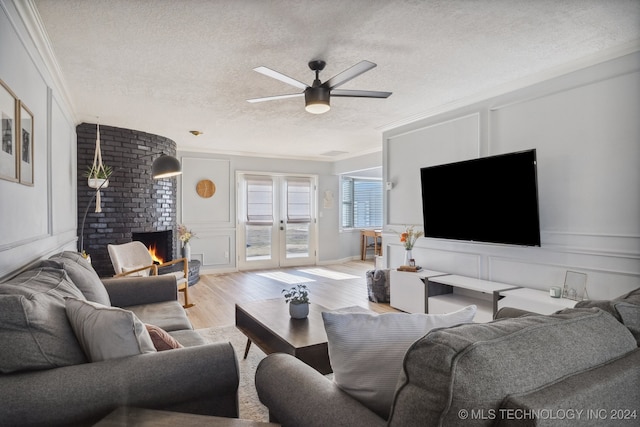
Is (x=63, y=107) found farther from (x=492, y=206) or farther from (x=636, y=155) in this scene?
(x=636, y=155)

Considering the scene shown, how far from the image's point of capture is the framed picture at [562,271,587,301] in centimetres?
284

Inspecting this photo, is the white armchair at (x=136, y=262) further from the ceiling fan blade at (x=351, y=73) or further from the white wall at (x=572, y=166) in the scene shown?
the white wall at (x=572, y=166)

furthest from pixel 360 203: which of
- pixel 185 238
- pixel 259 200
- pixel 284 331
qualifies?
pixel 284 331

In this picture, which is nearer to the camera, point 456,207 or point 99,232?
point 456,207

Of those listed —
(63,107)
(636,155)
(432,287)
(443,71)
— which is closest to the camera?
(636,155)

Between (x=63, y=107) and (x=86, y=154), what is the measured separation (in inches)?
49.6

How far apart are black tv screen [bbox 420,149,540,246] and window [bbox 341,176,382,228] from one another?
462 cm

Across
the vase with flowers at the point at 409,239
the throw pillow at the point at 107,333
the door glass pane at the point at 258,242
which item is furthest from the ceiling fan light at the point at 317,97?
the door glass pane at the point at 258,242

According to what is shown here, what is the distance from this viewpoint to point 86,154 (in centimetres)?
467

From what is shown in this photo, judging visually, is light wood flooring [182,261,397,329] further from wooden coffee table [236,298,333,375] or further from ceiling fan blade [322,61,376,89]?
ceiling fan blade [322,61,376,89]

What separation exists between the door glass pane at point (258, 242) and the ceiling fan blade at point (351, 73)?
16.3ft

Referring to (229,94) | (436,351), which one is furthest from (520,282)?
(229,94)

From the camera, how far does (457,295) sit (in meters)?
3.96

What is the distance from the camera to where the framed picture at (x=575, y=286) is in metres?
2.84
